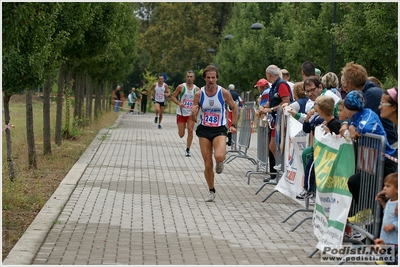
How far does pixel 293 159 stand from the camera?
11.0 m

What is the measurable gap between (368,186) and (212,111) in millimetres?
5095

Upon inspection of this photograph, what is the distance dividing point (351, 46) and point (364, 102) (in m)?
15.9

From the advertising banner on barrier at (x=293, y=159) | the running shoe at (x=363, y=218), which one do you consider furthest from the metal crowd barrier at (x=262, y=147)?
the running shoe at (x=363, y=218)

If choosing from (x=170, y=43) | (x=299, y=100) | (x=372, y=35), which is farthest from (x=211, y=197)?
(x=170, y=43)

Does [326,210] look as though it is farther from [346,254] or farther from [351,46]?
[351,46]

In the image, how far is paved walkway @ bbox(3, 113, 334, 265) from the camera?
817 cm

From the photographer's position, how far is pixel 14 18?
9125 mm

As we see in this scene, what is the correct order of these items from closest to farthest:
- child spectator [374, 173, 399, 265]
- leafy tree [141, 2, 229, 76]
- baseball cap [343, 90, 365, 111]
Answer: child spectator [374, 173, 399, 265] → baseball cap [343, 90, 365, 111] → leafy tree [141, 2, 229, 76]

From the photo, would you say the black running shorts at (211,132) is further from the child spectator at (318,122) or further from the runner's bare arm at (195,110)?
the child spectator at (318,122)

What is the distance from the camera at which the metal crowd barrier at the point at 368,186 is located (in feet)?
24.7

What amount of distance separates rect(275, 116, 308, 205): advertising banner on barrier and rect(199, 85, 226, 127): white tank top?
131 cm

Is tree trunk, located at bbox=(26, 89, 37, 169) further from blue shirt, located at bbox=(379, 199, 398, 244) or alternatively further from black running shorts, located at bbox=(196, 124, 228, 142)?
blue shirt, located at bbox=(379, 199, 398, 244)

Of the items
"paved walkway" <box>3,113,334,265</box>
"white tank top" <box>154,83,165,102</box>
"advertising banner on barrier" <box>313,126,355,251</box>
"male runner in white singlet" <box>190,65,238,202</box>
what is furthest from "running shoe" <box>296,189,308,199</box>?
"white tank top" <box>154,83,165,102</box>

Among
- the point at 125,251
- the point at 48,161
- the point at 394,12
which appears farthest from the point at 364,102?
the point at 394,12
